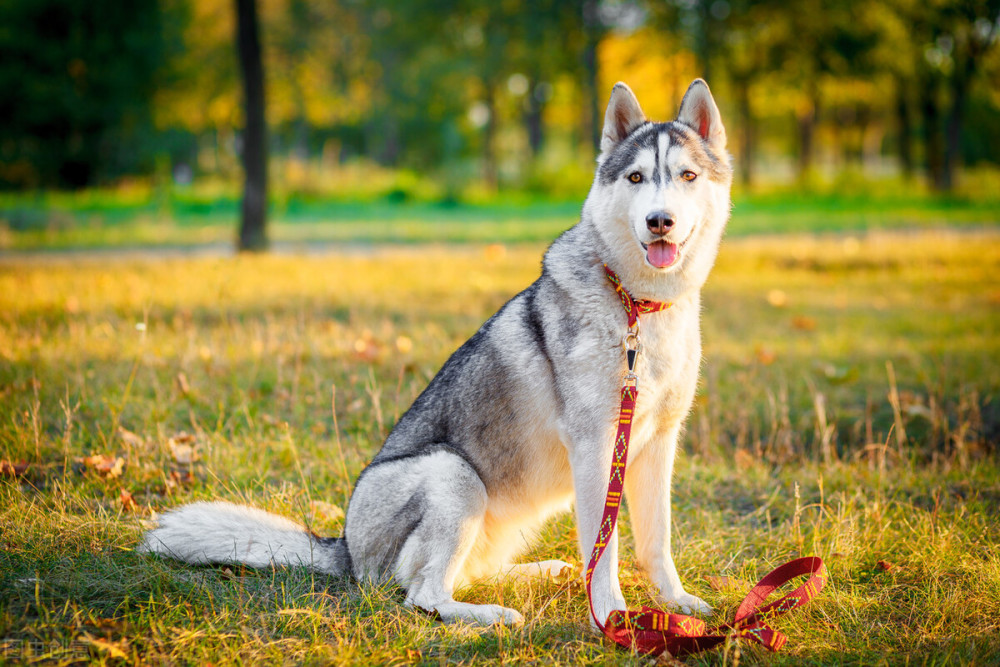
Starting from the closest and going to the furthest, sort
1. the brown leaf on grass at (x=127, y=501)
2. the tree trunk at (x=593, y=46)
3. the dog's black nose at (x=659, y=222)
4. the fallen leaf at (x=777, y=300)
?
1. the dog's black nose at (x=659, y=222)
2. the brown leaf on grass at (x=127, y=501)
3. the fallen leaf at (x=777, y=300)
4. the tree trunk at (x=593, y=46)

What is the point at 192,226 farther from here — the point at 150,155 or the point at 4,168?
the point at 150,155

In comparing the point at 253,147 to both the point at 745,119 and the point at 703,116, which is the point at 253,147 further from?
the point at 745,119

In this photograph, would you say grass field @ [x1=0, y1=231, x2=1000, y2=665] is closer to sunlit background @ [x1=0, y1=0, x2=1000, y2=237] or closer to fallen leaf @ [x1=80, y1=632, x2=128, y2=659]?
fallen leaf @ [x1=80, y1=632, x2=128, y2=659]

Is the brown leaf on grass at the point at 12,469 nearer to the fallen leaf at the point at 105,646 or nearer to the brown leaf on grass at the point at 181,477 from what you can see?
the brown leaf on grass at the point at 181,477

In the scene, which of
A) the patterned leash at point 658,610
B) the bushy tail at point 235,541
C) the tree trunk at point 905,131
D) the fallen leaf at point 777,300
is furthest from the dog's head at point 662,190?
the tree trunk at point 905,131

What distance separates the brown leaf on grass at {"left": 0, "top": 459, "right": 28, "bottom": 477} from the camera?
3742 mm

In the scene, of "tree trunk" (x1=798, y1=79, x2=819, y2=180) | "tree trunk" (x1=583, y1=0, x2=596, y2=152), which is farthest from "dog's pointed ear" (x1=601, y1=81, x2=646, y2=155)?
"tree trunk" (x1=798, y1=79, x2=819, y2=180)

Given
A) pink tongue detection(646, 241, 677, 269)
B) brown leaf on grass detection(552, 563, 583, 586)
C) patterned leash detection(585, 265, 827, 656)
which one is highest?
pink tongue detection(646, 241, 677, 269)

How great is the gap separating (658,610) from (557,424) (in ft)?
2.75

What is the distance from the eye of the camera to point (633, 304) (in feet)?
9.67

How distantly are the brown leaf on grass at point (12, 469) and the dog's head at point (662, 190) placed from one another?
11.0ft

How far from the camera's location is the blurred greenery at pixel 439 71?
79.1ft

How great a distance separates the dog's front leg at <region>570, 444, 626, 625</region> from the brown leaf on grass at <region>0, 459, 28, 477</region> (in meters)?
3.05

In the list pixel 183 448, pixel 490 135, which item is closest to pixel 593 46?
pixel 490 135
